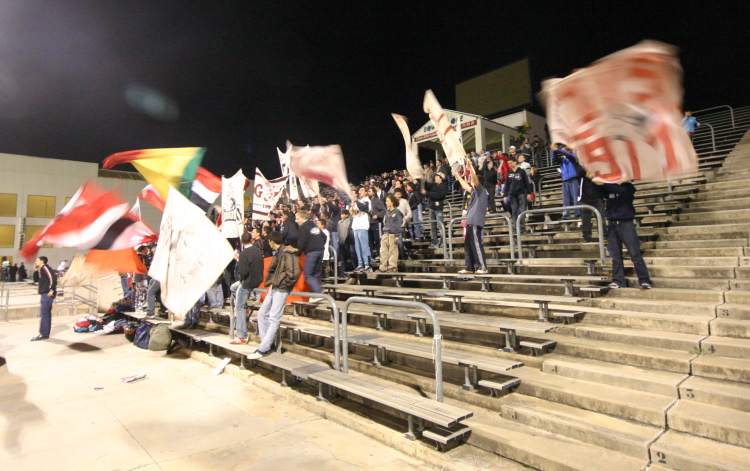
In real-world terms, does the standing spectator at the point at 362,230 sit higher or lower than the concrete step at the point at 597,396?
higher

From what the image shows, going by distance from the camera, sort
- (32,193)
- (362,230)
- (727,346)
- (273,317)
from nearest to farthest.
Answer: (727,346)
(273,317)
(362,230)
(32,193)

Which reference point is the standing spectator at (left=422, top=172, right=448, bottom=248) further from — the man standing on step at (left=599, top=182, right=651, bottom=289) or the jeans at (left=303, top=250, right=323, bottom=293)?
the man standing on step at (left=599, top=182, right=651, bottom=289)

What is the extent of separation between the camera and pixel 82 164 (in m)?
41.8

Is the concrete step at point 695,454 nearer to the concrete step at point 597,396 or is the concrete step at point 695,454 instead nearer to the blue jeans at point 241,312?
the concrete step at point 597,396

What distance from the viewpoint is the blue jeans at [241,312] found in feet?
26.2

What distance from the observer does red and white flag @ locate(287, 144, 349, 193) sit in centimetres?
876

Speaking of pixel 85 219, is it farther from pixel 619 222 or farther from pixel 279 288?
pixel 619 222

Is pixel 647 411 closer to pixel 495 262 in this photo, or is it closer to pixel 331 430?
pixel 331 430

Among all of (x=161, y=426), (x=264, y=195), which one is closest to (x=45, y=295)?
(x=264, y=195)

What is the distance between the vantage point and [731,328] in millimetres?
4508

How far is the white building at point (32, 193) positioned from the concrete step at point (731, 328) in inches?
1778

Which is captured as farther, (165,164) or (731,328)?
(165,164)

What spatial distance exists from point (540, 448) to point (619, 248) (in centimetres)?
380

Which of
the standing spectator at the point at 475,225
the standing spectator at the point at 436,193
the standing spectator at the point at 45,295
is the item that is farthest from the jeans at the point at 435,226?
the standing spectator at the point at 45,295
